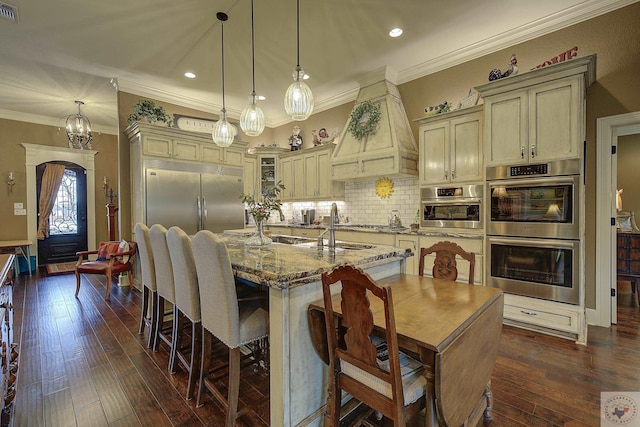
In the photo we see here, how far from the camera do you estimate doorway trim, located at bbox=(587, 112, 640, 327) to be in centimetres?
289

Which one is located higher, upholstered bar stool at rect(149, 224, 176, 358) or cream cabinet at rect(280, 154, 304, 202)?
cream cabinet at rect(280, 154, 304, 202)

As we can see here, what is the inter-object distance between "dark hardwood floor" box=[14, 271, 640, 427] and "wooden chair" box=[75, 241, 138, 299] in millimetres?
906

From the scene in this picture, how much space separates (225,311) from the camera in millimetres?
1604

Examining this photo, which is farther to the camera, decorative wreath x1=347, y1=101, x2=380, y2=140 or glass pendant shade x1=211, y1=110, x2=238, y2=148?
decorative wreath x1=347, y1=101, x2=380, y2=140

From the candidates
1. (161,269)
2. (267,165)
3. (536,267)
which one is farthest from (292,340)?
(267,165)

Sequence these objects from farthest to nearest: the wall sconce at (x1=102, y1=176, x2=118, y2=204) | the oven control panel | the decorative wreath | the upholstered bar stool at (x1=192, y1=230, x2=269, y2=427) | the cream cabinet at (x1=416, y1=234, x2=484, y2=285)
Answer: the wall sconce at (x1=102, y1=176, x2=118, y2=204), the decorative wreath, the cream cabinet at (x1=416, y1=234, x2=484, y2=285), the oven control panel, the upholstered bar stool at (x1=192, y1=230, x2=269, y2=427)

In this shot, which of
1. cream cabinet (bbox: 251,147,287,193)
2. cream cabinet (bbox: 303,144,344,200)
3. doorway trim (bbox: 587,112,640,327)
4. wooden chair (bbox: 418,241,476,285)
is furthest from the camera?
cream cabinet (bbox: 251,147,287,193)

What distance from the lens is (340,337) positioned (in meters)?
1.55

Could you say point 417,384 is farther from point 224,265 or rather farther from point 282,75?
point 282,75

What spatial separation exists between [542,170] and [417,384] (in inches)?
102

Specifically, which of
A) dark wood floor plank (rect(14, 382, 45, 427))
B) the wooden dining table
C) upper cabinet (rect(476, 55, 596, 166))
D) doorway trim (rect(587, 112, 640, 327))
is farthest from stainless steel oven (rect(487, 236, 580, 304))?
dark wood floor plank (rect(14, 382, 45, 427))

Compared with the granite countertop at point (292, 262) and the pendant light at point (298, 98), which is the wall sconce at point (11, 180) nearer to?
the granite countertop at point (292, 262)

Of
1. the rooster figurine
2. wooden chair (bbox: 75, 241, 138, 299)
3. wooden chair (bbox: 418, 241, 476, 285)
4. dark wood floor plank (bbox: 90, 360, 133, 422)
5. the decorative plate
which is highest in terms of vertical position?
the rooster figurine

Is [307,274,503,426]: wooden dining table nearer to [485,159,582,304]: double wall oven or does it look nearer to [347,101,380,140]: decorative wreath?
[485,159,582,304]: double wall oven
